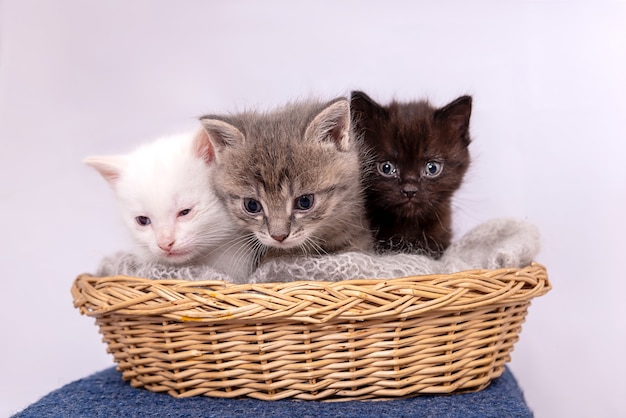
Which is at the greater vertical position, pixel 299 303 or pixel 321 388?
pixel 299 303

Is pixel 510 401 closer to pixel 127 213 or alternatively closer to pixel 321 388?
pixel 321 388

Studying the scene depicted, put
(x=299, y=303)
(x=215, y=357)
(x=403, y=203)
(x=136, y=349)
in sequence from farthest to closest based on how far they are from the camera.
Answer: (x=403, y=203) < (x=136, y=349) < (x=215, y=357) < (x=299, y=303)

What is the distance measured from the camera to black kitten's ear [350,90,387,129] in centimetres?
195

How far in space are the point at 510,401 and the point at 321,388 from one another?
50 centimetres

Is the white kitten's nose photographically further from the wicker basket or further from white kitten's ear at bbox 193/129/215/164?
white kitten's ear at bbox 193/129/215/164

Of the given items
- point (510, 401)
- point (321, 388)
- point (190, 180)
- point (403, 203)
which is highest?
point (190, 180)

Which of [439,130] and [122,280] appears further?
→ [439,130]

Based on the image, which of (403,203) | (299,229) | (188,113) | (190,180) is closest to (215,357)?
(299,229)

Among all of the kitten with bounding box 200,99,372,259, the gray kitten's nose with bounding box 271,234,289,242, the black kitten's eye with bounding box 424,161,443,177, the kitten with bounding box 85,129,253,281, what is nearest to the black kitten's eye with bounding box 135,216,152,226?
the kitten with bounding box 85,129,253,281

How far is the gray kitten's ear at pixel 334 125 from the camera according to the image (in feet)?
5.51

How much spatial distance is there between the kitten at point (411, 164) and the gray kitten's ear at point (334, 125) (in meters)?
0.18

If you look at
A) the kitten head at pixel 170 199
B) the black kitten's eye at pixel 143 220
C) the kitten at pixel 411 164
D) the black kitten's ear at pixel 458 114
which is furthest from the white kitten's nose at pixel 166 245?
the black kitten's ear at pixel 458 114

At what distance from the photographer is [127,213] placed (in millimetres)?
1874

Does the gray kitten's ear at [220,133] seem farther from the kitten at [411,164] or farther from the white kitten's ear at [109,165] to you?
the kitten at [411,164]
